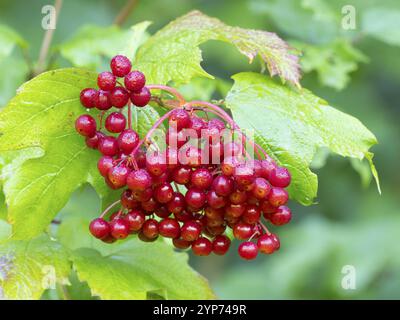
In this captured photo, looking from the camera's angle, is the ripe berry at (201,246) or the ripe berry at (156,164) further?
the ripe berry at (201,246)

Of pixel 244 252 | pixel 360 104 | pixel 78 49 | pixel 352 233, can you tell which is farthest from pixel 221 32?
pixel 360 104

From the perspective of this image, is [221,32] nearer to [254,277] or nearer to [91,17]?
[254,277]

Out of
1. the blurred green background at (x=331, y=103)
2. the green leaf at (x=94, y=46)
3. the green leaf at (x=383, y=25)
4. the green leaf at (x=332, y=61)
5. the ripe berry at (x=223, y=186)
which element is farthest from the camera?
the green leaf at (x=383, y=25)

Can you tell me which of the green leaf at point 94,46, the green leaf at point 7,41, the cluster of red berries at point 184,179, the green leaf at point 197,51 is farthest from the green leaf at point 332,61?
the cluster of red berries at point 184,179

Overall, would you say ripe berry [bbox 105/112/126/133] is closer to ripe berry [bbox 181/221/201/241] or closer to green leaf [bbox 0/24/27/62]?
ripe berry [bbox 181/221/201/241]

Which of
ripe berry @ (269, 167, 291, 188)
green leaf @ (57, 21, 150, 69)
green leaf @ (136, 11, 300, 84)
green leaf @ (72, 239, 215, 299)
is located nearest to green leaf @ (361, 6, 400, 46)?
green leaf @ (57, 21, 150, 69)

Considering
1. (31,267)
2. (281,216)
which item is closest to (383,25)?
(281,216)

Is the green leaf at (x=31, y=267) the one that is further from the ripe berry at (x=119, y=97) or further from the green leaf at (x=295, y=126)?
the green leaf at (x=295, y=126)
